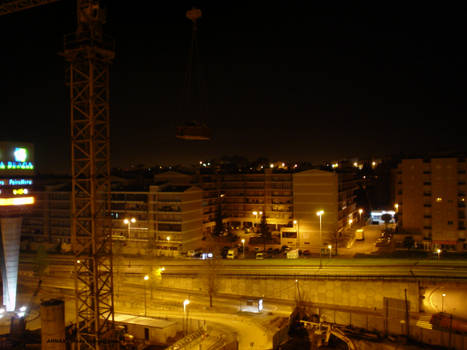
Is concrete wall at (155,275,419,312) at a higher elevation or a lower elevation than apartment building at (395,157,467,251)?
lower

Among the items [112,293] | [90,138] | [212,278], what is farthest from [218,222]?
[90,138]

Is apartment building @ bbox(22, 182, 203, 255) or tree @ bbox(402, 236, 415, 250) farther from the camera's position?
tree @ bbox(402, 236, 415, 250)

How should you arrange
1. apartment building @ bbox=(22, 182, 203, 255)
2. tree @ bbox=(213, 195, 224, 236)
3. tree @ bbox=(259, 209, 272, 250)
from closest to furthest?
apartment building @ bbox=(22, 182, 203, 255) < tree @ bbox=(259, 209, 272, 250) < tree @ bbox=(213, 195, 224, 236)

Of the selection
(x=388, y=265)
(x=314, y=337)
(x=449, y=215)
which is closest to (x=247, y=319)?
(x=314, y=337)

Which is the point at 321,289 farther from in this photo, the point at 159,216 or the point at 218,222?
the point at 218,222

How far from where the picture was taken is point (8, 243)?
70.0ft

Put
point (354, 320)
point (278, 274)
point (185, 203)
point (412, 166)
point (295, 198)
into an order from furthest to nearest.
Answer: point (295, 198)
point (412, 166)
point (185, 203)
point (278, 274)
point (354, 320)

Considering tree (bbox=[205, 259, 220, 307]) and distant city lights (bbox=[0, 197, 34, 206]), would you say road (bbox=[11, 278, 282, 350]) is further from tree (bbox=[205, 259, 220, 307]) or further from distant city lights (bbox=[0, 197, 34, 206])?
distant city lights (bbox=[0, 197, 34, 206])

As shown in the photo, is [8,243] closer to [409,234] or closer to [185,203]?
[185,203]

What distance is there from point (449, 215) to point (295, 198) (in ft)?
34.6

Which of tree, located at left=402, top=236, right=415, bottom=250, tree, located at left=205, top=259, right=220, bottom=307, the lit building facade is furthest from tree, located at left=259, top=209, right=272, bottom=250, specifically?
tree, located at left=205, top=259, right=220, bottom=307

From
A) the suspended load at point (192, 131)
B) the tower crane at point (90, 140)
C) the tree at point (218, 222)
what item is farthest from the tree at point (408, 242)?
the tower crane at point (90, 140)

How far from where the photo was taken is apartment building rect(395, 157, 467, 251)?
28.6m

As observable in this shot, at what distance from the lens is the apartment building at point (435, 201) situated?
94.0 feet
